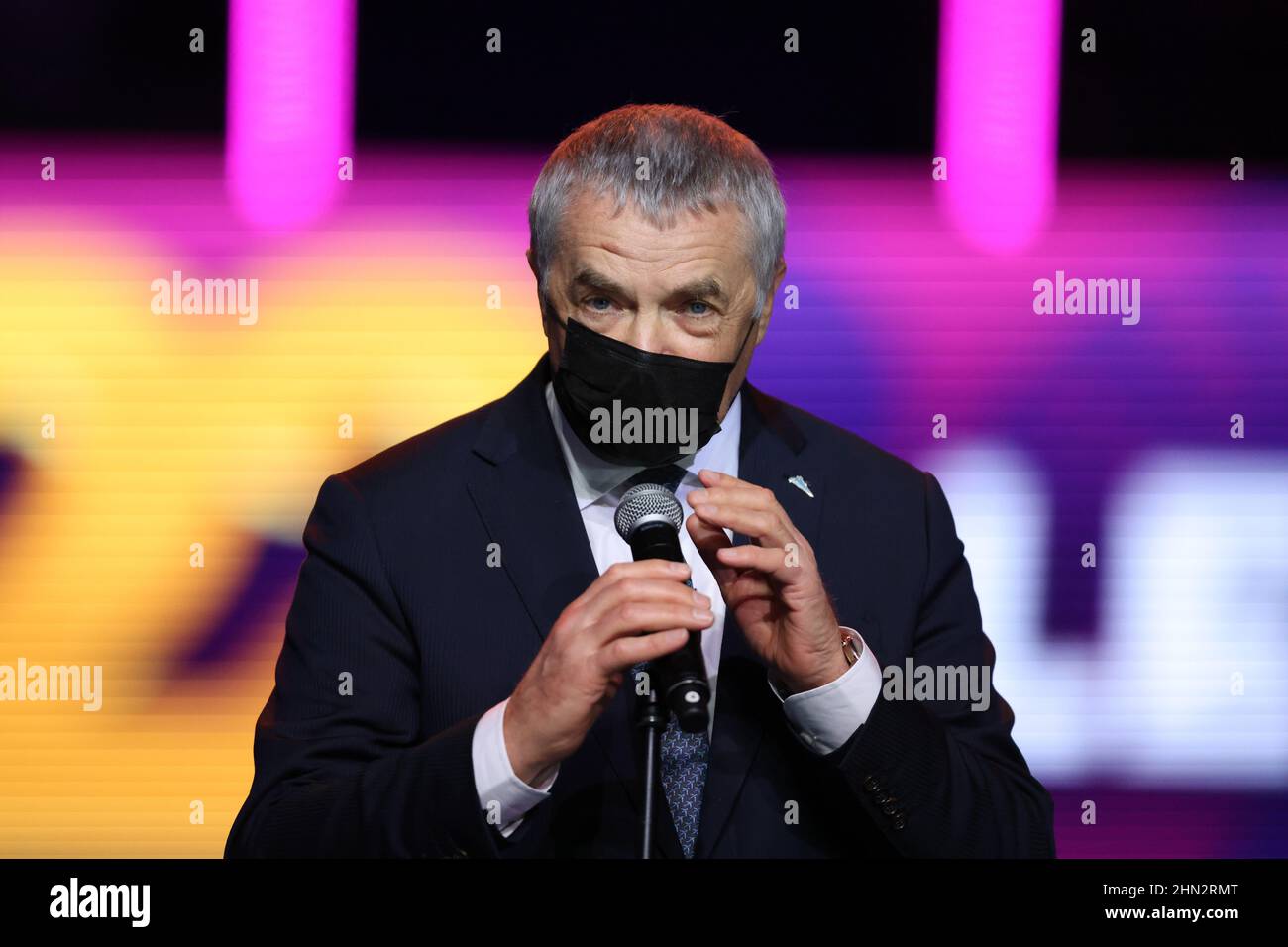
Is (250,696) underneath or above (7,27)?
underneath

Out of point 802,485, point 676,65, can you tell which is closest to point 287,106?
point 676,65

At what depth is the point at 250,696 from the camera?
135 inches

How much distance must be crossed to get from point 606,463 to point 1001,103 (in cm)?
167

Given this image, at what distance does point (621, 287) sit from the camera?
7.07ft

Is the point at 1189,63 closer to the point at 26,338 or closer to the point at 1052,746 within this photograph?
the point at 1052,746

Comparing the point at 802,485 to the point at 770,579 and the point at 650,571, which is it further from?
the point at 650,571

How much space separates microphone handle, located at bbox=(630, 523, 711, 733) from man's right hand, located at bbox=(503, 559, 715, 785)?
2cm

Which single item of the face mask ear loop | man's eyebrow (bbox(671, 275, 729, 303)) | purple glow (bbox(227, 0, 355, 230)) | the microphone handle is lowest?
the microphone handle

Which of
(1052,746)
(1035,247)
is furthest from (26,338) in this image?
(1052,746)

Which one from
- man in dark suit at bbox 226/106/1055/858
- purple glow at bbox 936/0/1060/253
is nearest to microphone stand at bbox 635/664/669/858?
man in dark suit at bbox 226/106/1055/858

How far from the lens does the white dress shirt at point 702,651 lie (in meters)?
1.88

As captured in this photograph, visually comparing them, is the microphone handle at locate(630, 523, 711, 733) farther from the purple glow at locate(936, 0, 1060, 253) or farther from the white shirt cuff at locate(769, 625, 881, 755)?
the purple glow at locate(936, 0, 1060, 253)

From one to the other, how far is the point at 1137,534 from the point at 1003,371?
0.52m

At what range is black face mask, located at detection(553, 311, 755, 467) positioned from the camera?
2.12 metres
